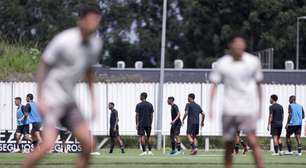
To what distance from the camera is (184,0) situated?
84.5 m

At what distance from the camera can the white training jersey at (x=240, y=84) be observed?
45.4 ft

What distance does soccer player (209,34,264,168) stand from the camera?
13805 millimetres

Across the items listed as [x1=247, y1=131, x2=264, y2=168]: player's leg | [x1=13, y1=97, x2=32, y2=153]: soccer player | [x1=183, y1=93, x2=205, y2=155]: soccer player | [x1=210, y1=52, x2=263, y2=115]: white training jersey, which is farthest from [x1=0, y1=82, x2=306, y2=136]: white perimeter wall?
[x1=247, y1=131, x2=264, y2=168]: player's leg

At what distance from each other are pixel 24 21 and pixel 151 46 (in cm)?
1185

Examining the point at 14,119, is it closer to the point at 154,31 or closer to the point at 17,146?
the point at 17,146

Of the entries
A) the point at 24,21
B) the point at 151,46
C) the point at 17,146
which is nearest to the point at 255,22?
the point at 151,46

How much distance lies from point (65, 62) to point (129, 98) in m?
29.3

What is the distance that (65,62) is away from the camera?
1168cm

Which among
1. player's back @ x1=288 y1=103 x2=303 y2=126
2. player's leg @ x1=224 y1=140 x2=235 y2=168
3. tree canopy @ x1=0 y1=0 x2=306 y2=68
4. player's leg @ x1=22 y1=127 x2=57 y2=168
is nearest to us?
player's leg @ x1=22 y1=127 x2=57 y2=168

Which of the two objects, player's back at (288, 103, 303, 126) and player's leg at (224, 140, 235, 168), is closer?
player's leg at (224, 140, 235, 168)

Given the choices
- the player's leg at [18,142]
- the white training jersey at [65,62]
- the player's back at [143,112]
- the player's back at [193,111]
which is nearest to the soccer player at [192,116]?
the player's back at [193,111]

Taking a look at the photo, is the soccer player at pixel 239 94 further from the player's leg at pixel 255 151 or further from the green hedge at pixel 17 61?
the green hedge at pixel 17 61

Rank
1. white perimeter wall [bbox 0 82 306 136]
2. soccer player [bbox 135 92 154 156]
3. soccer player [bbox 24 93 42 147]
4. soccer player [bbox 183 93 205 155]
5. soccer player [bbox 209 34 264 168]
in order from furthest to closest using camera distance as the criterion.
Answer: white perimeter wall [bbox 0 82 306 136] < soccer player [bbox 135 92 154 156] < soccer player [bbox 183 93 205 155] < soccer player [bbox 24 93 42 147] < soccer player [bbox 209 34 264 168]

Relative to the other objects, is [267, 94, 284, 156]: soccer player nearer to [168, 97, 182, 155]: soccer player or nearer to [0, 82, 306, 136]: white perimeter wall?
[168, 97, 182, 155]: soccer player
